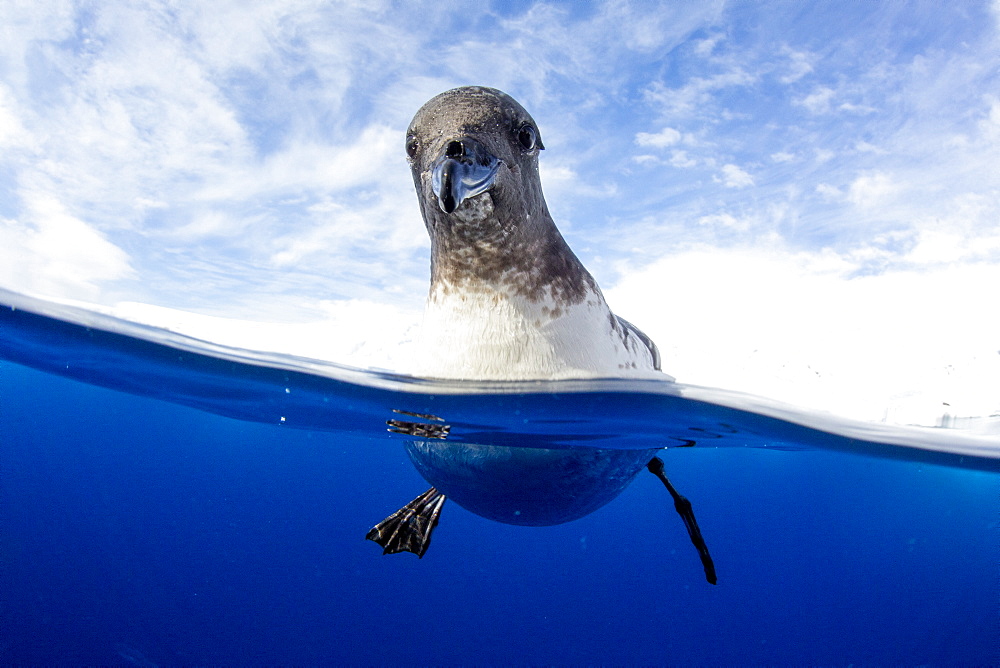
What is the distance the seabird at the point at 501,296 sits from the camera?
292 cm

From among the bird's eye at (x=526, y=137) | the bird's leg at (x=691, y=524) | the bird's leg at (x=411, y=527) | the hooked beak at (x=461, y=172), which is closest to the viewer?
the hooked beak at (x=461, y=172)

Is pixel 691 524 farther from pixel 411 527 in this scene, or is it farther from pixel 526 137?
pixel 526 137

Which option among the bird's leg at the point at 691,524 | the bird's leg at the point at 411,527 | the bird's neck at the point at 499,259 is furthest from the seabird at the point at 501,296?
the bird's leg at the point at 411,527

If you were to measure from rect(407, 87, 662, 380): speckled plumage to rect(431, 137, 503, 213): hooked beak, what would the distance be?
62mm

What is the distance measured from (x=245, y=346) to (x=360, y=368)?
3.36ft

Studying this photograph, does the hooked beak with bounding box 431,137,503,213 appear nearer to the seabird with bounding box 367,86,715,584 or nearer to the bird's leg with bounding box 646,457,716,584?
the seabird with bounding box 367,86,715,584

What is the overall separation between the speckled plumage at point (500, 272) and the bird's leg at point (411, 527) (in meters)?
1.96

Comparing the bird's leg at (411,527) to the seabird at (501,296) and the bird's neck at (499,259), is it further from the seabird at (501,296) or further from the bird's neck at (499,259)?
the bird's neck at (499,259)

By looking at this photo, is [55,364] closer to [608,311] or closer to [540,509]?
[540,509]

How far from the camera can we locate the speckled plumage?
2.97m

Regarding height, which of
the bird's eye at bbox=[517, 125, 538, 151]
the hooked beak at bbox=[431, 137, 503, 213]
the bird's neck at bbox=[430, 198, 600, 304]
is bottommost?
the bird's neck at bbox=[430, 198, 600, 304]

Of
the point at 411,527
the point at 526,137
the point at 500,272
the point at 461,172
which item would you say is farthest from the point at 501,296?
the point at 411,527

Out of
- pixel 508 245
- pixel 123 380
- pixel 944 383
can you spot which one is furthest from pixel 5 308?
A: pixel 944 383

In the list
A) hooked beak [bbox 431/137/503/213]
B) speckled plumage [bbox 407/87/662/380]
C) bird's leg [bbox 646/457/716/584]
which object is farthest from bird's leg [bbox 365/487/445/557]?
hooked beak [bbox 431/137/503/213]
